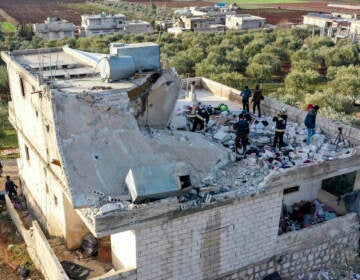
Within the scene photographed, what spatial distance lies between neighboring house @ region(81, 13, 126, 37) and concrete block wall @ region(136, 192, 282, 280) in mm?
A: 72685

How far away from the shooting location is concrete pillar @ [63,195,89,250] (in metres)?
12.5

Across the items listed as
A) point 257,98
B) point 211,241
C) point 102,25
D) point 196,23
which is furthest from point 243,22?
point 211,241

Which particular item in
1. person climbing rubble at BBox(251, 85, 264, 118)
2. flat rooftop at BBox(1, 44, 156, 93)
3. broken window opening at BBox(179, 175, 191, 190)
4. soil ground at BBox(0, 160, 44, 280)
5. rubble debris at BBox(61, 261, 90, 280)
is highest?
flat rooftop at BBox(1, 44, 156, 93)

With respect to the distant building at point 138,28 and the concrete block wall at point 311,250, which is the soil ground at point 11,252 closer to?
the concrete block wall at point 311,250

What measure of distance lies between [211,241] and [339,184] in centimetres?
824

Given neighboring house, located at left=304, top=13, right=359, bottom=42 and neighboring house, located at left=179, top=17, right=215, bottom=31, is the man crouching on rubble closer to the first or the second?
neighboring house, located at left=304, top=13, right=359, bottom=42

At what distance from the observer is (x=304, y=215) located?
14.1m

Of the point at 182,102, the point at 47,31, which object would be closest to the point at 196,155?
the point at 182,102

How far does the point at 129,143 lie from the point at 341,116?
757 inches

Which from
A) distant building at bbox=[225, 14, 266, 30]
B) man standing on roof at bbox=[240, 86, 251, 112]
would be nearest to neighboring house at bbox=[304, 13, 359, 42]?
distant building at bbox=[225, 14, 266, 30]

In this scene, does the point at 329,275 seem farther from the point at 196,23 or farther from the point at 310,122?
the point at 196,23

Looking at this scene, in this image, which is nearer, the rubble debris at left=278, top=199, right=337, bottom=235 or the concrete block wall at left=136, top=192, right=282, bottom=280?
the concrete block wall at left=136, top=192, right=282, bottom=280

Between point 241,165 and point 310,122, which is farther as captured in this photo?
point 310,122

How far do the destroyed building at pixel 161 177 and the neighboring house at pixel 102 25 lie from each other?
6711cm
